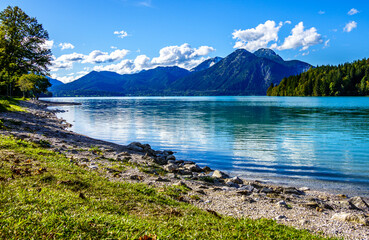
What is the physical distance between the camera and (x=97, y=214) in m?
7.62

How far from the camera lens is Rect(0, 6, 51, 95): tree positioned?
4871 centimetres

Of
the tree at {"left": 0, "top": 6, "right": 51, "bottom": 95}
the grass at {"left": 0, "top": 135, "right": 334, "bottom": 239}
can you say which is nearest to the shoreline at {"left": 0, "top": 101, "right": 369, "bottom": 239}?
the grass at {"left": 0, "top": 135, "right": 334, "bottom": 239}

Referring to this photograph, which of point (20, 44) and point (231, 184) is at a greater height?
point (20, 44)

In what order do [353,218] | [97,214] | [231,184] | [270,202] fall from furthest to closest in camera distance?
[231,184] < [270,202] < [353,218] < [97,214]

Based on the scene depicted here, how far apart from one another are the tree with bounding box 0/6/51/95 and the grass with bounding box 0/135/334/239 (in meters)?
45.7

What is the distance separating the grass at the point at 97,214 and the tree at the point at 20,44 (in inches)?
1801

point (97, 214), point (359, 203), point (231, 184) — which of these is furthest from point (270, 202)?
point (97, 214)

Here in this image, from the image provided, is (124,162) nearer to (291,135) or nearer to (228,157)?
(228,157)

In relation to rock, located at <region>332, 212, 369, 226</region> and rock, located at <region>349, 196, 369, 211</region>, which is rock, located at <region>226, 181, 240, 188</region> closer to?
rock, located at <region>349, 196, 369, 211</region>

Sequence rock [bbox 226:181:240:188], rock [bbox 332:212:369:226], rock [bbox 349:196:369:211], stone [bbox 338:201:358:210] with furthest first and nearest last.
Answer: rock [bbox 226:181:240:188] < rock [bbox 349:196:369:211] < stone [bbox 338:201:358:210] < rock [bbox 332:212:369:226]

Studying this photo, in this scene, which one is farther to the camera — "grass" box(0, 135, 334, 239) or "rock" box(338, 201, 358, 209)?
"rock" box(338, 201, 358, 209)

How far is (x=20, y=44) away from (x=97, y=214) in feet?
182

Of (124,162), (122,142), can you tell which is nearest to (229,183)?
(124,162)

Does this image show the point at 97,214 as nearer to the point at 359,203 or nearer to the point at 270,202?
the point at 270,202
